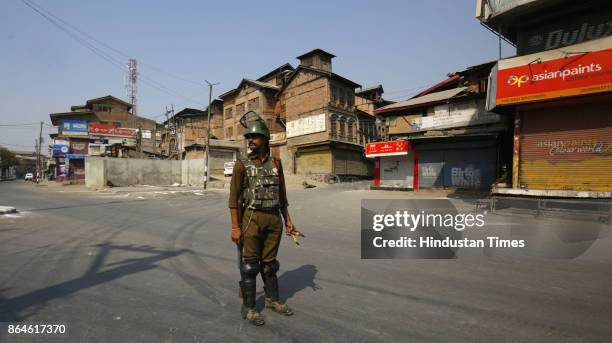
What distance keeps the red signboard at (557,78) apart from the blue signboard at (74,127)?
61524mm

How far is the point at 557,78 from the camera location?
12.2 meters

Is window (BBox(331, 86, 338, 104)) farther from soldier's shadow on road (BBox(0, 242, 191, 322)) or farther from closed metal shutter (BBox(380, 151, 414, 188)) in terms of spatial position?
soldier's shadow on road (BBox(0, 242, 191, 322))

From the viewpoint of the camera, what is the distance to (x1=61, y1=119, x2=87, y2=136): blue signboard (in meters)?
52.3

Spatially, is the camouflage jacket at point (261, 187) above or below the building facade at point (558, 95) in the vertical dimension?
below

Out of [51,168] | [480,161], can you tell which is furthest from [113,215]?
[51,168]

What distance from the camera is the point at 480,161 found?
19.8 metres

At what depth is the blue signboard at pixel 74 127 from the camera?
52312 millimetres

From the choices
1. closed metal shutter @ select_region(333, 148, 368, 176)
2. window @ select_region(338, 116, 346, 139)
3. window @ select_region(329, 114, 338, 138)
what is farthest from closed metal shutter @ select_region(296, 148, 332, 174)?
window @ select_region(338, 116, 346, 139)

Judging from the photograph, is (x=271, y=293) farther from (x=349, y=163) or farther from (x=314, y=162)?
(x=349, y=163)

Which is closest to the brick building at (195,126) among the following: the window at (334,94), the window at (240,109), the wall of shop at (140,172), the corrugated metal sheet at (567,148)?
the window at (240,109)

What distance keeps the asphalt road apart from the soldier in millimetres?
335

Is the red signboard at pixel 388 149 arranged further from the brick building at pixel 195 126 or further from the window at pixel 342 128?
the brick building at pixel 195 126

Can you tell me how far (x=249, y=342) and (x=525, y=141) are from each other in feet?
50.0

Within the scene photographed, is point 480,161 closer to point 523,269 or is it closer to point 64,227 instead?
point 523,269
